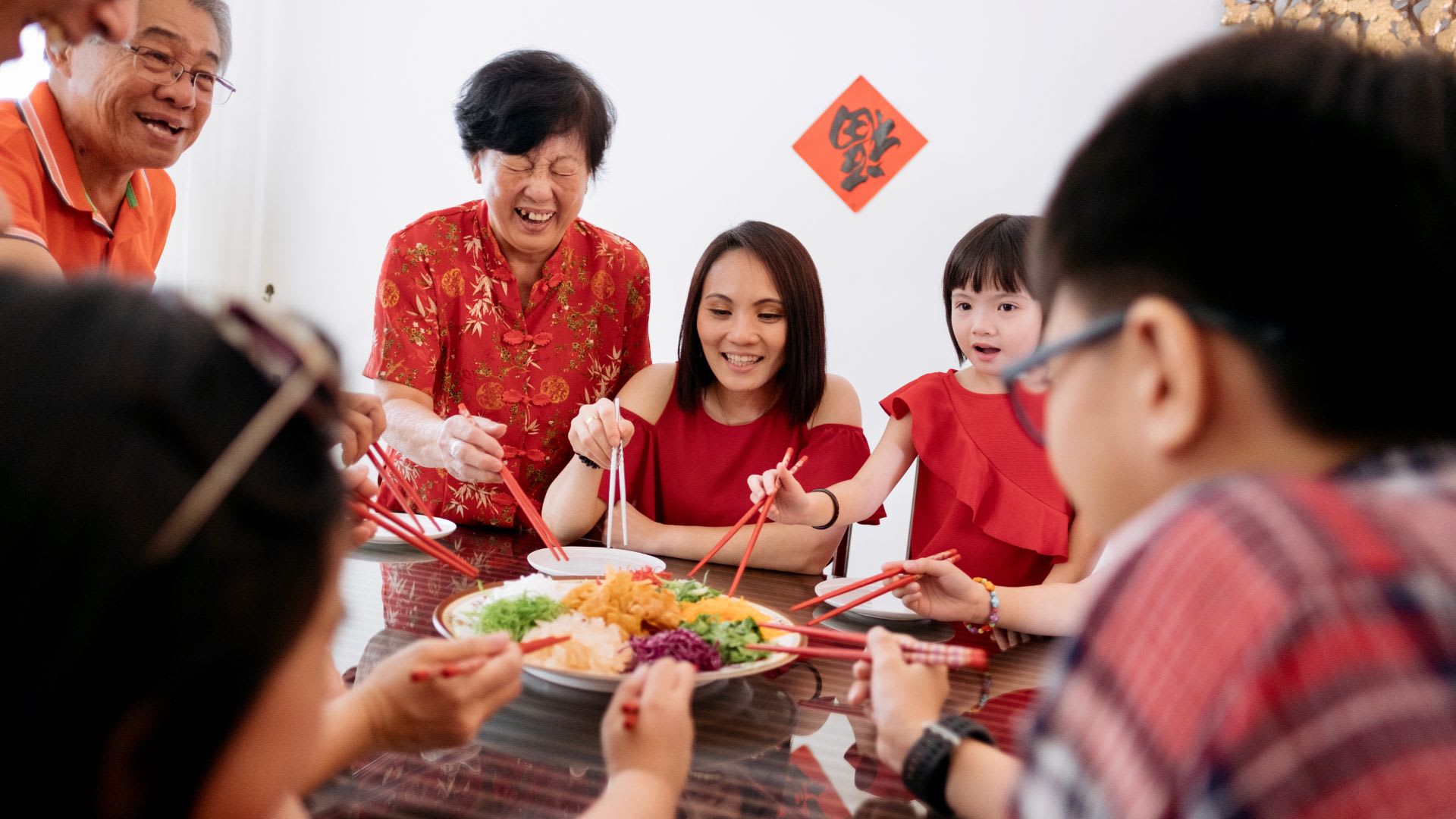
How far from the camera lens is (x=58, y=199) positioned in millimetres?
1775

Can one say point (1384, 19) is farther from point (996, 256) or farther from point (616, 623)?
point (616, 623)

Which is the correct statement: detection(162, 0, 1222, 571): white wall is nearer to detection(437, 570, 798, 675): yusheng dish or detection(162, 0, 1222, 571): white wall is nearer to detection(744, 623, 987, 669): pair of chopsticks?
detection(437, 570, 798, 675): yusheng dish

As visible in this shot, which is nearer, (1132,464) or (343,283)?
(1132,464)

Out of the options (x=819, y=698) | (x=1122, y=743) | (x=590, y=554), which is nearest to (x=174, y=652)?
(x=1122, y=743)

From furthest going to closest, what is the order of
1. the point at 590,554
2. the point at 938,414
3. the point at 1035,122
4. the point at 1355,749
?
the point at 1035,122 → the point at 938,414 → the point at 590,554 → the point at 1355,749

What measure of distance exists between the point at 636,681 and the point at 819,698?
0.31 m

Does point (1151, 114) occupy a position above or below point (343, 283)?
above

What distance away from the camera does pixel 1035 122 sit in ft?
11.9

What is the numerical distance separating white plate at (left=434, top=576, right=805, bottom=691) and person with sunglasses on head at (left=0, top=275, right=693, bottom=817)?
21.3 inches

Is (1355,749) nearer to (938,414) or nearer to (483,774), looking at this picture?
(483,774)

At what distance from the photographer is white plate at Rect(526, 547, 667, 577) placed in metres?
1.61

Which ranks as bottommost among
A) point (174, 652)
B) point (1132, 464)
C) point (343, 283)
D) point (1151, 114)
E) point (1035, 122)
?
point (343, 283)

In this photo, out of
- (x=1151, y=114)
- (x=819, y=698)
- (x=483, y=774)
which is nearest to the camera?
(x=1151, y=114)

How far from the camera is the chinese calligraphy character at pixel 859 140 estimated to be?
379 centimetres
